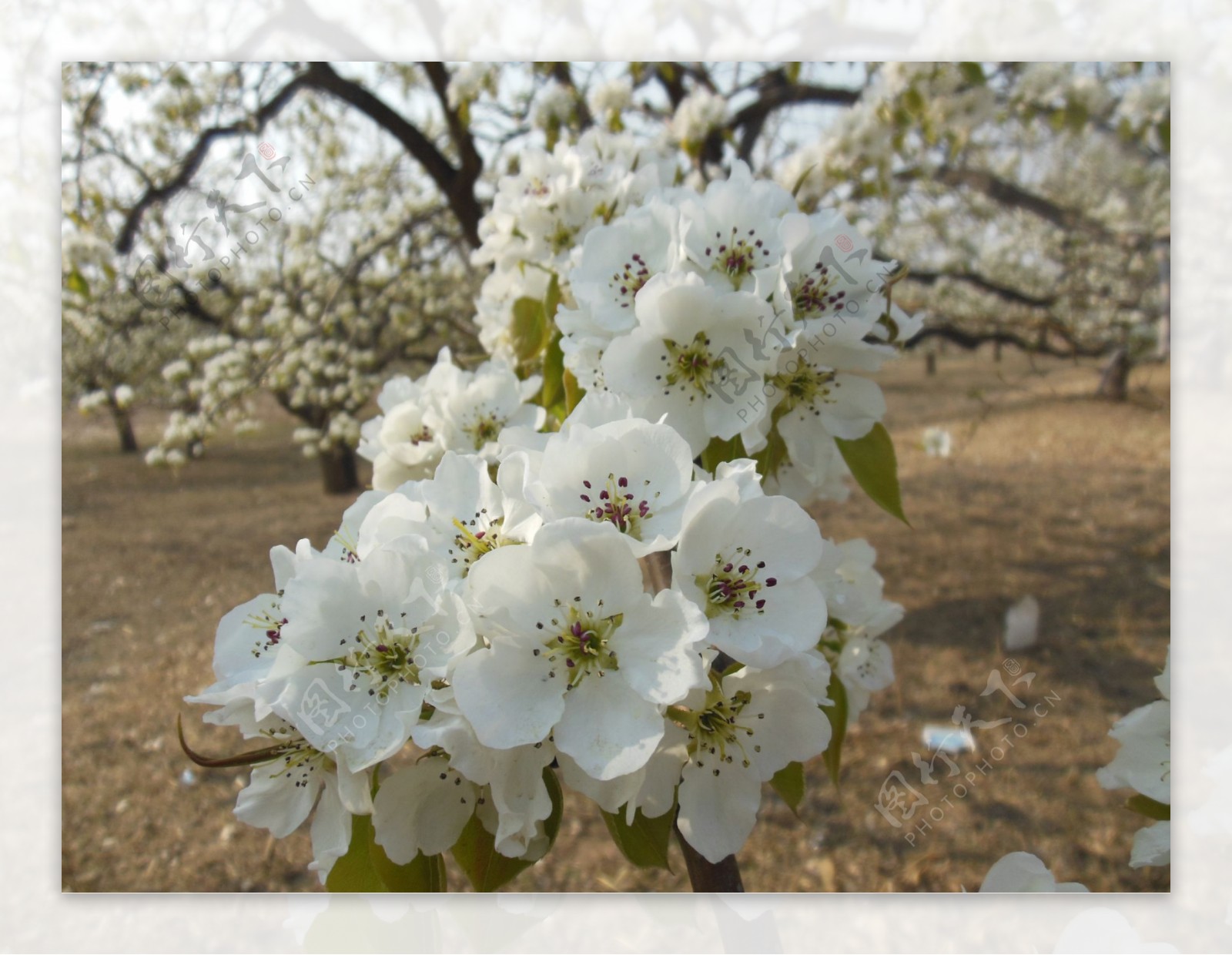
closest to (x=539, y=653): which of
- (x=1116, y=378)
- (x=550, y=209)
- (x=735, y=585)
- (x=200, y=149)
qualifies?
(x=735, y=585)

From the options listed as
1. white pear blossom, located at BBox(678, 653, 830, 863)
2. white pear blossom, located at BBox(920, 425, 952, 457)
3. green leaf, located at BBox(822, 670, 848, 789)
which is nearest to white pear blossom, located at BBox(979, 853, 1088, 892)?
green leaf, located at BBox(822, 670, 848, 789)

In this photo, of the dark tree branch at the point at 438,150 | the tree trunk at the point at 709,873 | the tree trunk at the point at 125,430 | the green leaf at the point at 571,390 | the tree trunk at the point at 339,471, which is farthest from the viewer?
the tree trunk at the point at 339,471

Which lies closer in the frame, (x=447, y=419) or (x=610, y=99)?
(x=447, y=419)

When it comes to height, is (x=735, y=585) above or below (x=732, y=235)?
below

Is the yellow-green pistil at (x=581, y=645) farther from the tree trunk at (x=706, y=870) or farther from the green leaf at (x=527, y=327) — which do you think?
the green leaf at (x=527, y=327)

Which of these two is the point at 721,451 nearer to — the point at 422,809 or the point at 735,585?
the point at 735,585

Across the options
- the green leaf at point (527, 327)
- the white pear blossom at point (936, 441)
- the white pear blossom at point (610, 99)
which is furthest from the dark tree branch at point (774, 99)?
the white pear blossom at point (936, 441)

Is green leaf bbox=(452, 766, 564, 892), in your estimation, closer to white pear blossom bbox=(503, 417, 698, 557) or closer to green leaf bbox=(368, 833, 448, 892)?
green leaf bbox=(368, 833, 448, 892)
